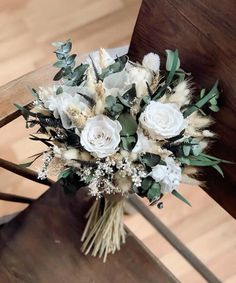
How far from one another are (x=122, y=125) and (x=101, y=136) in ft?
0.13

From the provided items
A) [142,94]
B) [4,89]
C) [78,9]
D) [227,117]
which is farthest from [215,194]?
[78,9]

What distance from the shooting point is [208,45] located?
1.00 metres

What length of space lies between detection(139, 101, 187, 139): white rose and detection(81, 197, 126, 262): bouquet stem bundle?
10.5 inches

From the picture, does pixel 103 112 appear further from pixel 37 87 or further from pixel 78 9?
pixel 78 9

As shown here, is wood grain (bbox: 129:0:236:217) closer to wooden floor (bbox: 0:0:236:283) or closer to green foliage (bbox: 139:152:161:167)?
green foliage (bbox: 139:152:161:167)

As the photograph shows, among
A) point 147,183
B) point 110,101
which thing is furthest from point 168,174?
point 110,101

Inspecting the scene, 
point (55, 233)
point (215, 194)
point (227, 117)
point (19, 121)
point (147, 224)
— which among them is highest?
point (227, 117)

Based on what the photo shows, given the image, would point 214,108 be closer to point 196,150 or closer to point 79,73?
point 196,150

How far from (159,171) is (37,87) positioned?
0.98 feet

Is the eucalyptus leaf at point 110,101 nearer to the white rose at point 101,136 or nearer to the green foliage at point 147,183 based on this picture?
the white rose at point 101,136

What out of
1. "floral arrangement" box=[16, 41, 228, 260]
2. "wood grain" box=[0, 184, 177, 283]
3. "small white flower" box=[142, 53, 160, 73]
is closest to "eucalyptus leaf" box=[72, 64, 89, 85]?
"floral arrangement" box=[16, 41, 228, 260]

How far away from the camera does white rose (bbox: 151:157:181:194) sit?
34.8 inches

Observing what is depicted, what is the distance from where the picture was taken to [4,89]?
3.44ft

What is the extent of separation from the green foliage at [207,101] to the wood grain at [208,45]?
0.03m
